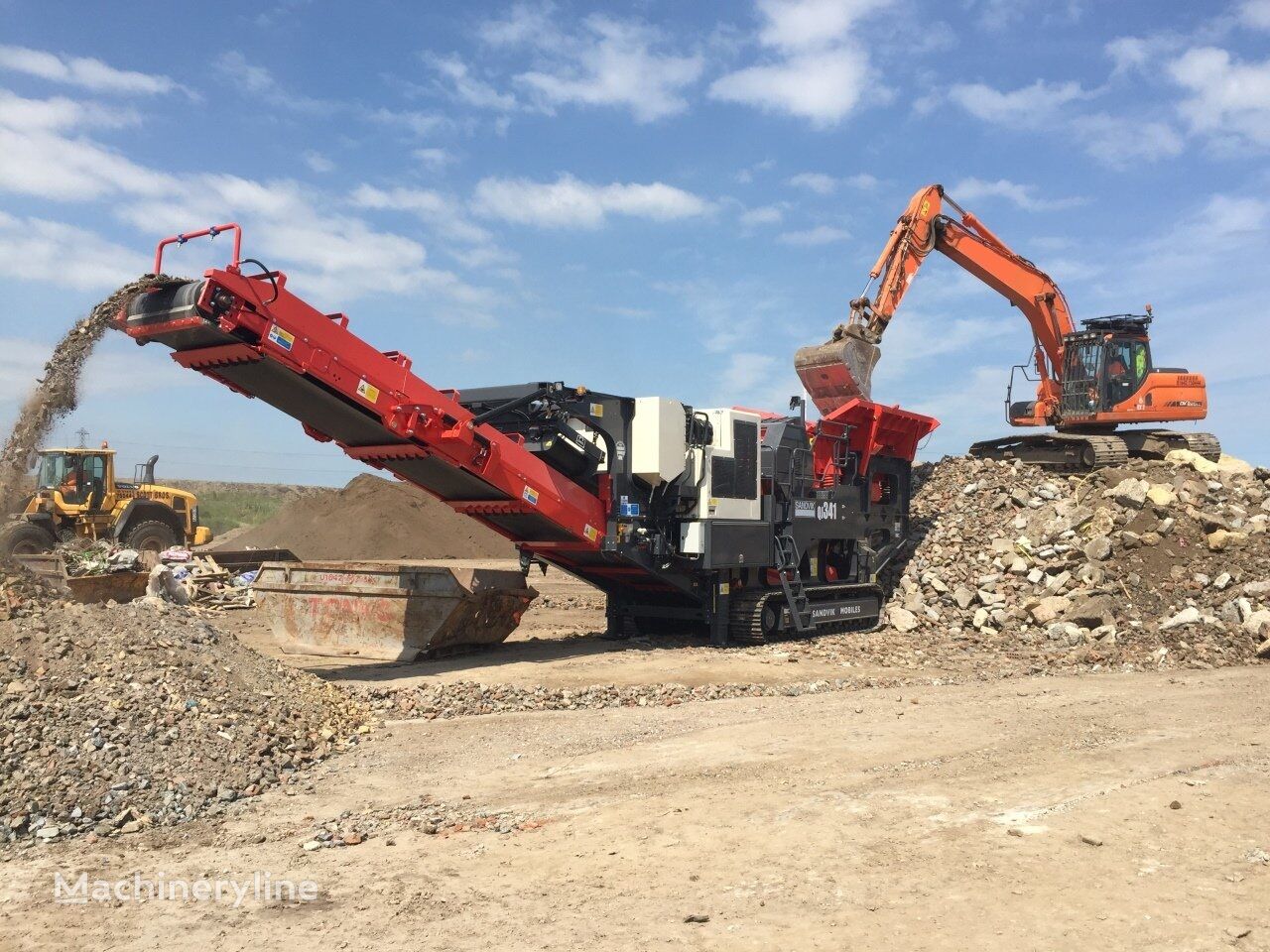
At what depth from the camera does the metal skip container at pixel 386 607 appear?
11.6 meters

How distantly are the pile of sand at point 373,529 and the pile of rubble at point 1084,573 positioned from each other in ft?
51.0

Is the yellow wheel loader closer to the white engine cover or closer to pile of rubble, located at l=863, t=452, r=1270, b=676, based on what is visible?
the white engine cover

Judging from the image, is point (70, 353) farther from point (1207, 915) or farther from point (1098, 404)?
point (1098, 404)

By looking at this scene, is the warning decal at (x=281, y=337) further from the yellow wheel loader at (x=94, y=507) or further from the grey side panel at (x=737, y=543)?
the yellow wheel loader at (x=94, y=507)

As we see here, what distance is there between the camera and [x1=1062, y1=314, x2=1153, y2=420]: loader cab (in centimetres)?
1884

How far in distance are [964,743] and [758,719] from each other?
169 cm

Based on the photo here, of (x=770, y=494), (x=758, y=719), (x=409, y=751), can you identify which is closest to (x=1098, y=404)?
(x=770, y=494)

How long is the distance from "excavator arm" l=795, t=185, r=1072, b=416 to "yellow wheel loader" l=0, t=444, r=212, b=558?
13.1 m

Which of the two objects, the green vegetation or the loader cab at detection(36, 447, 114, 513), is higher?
the green vegetation

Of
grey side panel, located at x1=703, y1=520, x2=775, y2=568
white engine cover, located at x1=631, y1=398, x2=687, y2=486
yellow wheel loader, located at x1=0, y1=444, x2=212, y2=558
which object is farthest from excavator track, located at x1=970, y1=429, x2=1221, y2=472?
yellow wheel loader, located at x1=0, y1=444, x2=212, y2=558

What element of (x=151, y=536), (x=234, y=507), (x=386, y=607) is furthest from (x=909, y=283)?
(x=234, y=507)

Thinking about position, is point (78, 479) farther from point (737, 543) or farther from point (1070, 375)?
point (1070, 375)

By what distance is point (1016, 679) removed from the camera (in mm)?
11070

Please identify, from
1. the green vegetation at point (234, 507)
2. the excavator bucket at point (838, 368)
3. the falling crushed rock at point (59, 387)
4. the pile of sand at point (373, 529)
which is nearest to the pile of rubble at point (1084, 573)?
the excavator bucket at point (838, 368)
